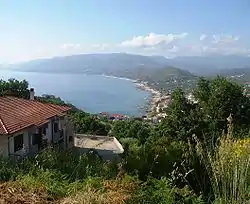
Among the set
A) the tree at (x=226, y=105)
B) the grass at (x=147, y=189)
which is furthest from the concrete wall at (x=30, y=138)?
the tree at (x=226, y=105)

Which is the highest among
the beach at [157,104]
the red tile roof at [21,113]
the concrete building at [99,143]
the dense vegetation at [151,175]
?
the dense vegetation at [151,175]

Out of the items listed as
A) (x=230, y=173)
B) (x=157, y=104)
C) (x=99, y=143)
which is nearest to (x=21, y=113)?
(x=99, y=143)

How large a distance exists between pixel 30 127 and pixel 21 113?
1.26 metres

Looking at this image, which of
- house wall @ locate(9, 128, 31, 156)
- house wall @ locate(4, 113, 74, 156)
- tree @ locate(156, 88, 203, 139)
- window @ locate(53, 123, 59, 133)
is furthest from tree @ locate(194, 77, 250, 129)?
house wall @ locate(9, 128, 31, 156)

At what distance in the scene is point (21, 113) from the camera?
44.7 ft

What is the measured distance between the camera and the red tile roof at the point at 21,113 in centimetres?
1188

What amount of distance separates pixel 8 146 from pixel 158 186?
773 cm

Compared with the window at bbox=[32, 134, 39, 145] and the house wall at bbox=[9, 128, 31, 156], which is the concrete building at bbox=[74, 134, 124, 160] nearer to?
the window at bbox=[32, 134, 39, 145]

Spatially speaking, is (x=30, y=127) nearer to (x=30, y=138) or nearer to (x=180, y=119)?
(x=30, y=138)

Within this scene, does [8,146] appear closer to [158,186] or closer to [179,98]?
[158,186]

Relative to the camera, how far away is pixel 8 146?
1135 cm

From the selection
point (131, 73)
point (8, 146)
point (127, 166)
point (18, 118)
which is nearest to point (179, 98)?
point (18, 118)

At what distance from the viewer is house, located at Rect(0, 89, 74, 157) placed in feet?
37.8

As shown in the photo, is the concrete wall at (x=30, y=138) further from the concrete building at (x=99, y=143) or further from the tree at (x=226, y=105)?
the tree at (x=226, y=105)
